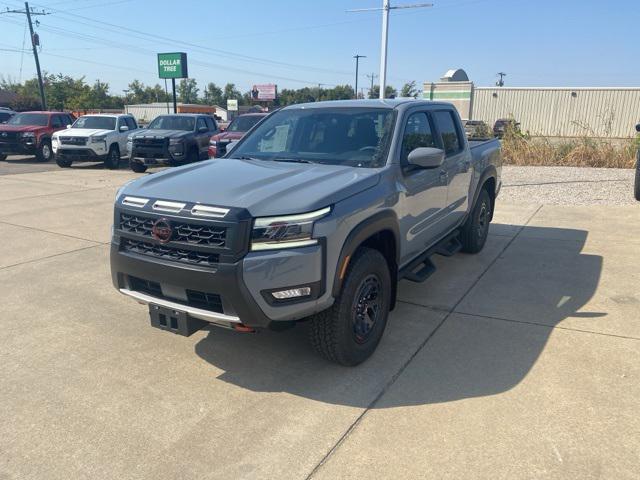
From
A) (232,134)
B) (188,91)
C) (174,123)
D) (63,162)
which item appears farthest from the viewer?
(188,91)

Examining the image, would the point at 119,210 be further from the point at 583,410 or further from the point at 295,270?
the point at 583,410

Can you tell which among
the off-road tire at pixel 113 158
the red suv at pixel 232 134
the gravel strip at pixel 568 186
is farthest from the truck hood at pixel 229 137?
the gravel strip at pixel 568 186

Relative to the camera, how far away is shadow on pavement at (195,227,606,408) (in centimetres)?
337

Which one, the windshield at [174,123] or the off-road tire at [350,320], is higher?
the windshield at [174,123]

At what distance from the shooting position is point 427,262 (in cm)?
492

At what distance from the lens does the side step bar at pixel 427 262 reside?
4375 mm

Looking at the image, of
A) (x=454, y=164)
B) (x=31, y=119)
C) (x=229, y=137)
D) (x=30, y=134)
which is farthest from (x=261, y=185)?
(x=31, y=119)

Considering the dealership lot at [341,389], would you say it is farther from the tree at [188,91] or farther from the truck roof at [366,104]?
the tree at [188,91]

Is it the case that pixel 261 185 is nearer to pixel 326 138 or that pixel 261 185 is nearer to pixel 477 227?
pixel 326 138

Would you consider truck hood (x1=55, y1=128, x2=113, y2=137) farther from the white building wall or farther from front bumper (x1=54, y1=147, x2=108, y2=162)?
the white building wall

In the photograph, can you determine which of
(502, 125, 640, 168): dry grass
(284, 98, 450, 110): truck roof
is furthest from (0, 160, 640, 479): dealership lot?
(502, 125, 640, 168): dry grass

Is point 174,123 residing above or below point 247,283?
above

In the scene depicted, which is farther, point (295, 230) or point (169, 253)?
point (169, 253)

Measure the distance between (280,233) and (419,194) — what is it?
5.63 ft
